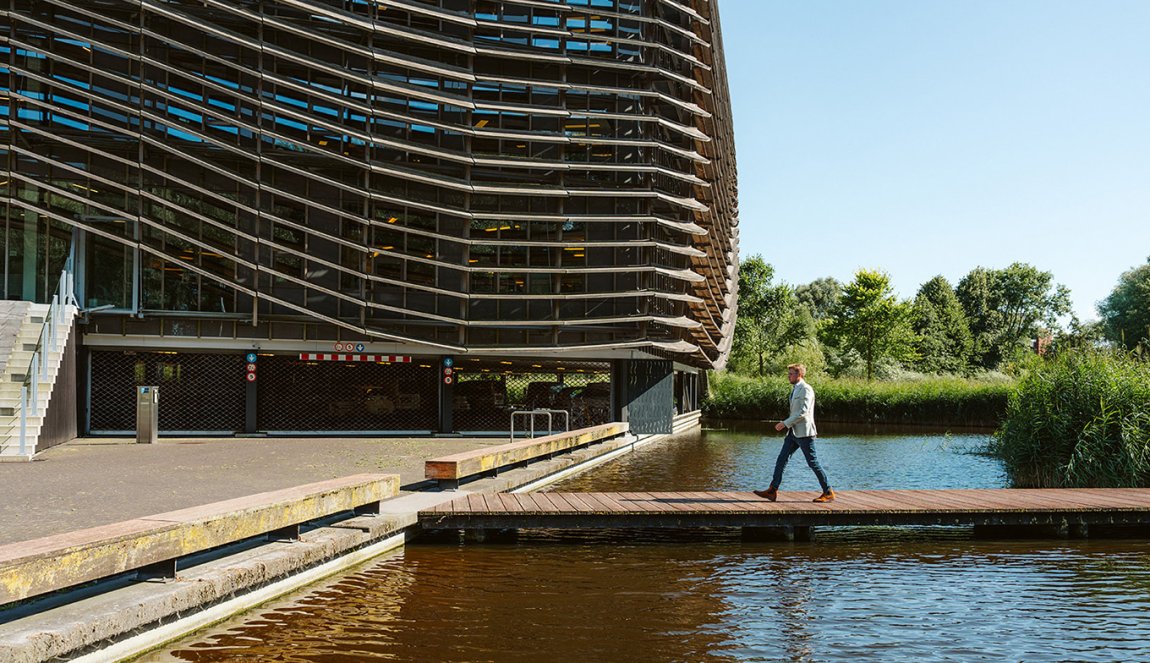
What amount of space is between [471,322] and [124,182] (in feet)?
35.4

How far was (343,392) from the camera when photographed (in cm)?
3256

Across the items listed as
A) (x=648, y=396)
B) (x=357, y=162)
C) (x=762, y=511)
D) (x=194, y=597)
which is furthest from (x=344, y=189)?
(x=194, y=597)

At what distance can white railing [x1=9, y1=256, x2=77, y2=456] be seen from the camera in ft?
67.6

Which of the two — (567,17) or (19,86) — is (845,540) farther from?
(19,86)

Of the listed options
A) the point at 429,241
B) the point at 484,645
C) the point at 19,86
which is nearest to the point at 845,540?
the point at 484,645

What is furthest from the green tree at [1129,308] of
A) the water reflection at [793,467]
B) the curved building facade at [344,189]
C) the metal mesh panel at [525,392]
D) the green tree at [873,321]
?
the curved building facade at [344,189]

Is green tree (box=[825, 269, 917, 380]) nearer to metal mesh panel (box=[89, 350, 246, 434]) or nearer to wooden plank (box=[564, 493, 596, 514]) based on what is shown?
metal mesh panel (box=[89, 350, 246, 434])

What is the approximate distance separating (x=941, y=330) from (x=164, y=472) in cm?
9402

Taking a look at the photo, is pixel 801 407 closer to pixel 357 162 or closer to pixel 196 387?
pixel 357 162

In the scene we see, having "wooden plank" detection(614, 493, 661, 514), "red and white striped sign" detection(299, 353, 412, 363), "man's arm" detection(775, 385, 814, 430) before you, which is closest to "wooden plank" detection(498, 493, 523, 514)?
"wooden plank" detection(614, 493, 661, 514)

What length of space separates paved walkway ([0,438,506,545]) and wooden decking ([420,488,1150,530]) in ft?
11.2

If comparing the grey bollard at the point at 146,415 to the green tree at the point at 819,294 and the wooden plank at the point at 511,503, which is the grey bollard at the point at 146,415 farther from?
the green tree at the point at 819,294

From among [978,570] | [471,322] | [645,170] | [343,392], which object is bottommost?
[978,570]

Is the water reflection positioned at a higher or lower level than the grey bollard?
lower
